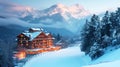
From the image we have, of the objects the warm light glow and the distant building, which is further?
the distant building

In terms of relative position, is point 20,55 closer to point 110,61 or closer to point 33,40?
point 33,40

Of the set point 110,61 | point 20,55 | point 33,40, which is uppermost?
point 33,40

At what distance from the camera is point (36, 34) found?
94312mm

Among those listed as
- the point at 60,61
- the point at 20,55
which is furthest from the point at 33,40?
the point at 60,61

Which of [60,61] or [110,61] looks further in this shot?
[60,61]

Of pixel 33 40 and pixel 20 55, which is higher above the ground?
pixel 33 40

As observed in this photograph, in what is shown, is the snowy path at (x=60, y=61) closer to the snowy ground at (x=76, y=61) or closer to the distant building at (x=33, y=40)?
the snowy ground at (x=76, y=61)

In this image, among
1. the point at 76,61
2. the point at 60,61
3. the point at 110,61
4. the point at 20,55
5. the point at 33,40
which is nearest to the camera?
the point at 110,61

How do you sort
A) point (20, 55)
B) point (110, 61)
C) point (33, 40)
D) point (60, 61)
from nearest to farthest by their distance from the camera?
point (110, 61)
point (60, 61)
point (20, 55)
point (33, 40)

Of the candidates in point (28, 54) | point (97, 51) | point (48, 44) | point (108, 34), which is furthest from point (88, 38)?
point (48, 44)

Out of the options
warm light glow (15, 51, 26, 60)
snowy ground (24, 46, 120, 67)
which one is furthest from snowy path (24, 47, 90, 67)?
warm light glow (15, 51, 26, 60)

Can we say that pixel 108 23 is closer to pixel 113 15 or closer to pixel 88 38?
pixel 113 15

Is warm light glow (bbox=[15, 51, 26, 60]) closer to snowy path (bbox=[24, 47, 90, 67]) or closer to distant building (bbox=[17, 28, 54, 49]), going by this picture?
distant building (bbox=[17, 28, 54, 49])

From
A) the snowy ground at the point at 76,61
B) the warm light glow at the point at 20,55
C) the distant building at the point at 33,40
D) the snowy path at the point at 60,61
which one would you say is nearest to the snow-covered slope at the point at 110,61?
the snowy ground at the point at 76,61
